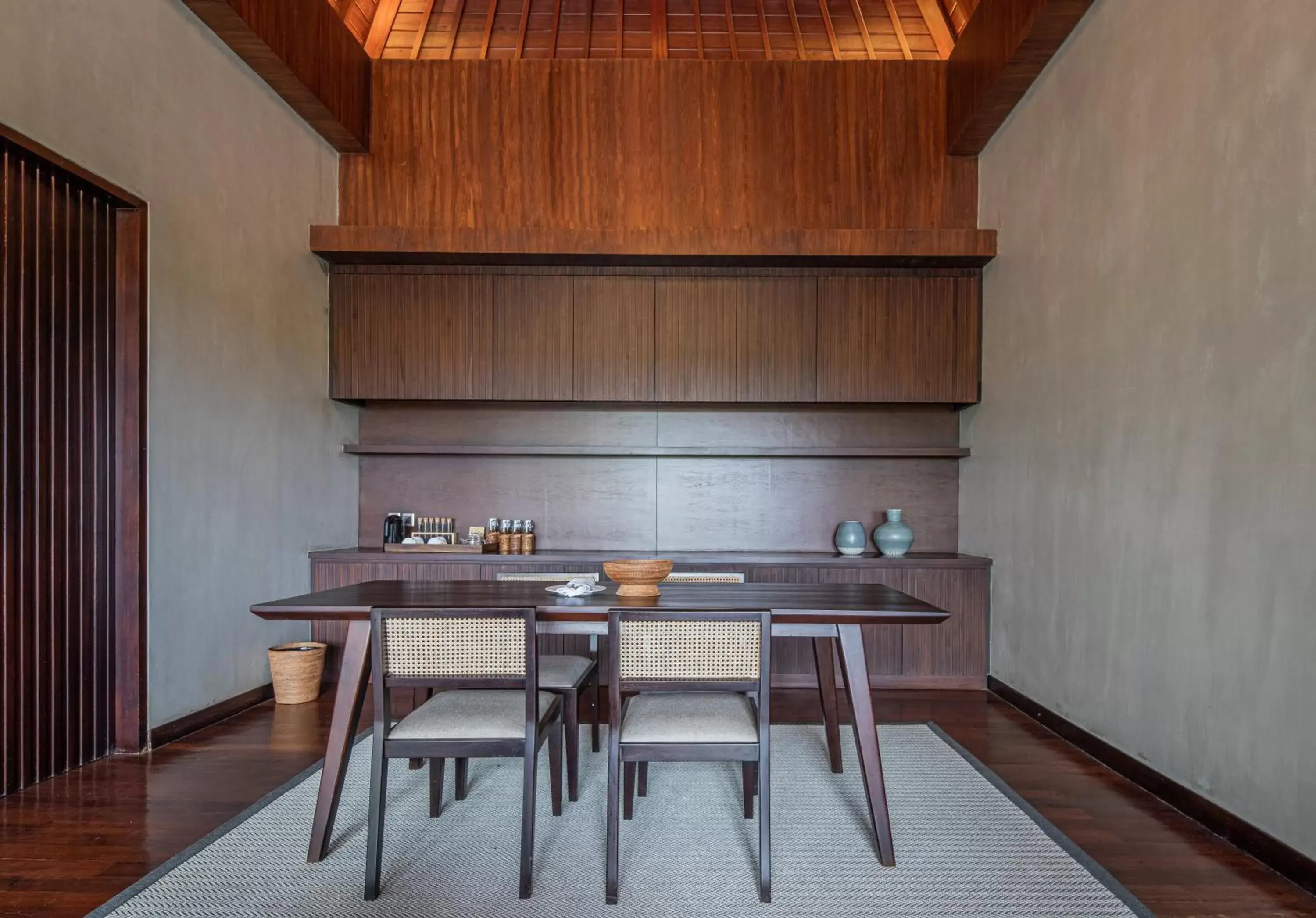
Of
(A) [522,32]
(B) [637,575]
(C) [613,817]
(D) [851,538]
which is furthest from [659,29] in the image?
(C) [613,817]

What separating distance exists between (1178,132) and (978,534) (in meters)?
2.43

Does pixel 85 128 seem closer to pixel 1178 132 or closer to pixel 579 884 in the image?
pixel 579 884

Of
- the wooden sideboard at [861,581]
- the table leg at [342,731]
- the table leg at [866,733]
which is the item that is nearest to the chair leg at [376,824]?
the table leg at [342,731]

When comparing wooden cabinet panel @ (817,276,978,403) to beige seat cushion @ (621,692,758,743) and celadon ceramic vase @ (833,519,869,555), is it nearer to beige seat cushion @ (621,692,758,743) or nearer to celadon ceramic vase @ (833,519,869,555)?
celadon ceramic vase @ (833,519,869,555)

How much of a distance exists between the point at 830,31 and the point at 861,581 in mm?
3645

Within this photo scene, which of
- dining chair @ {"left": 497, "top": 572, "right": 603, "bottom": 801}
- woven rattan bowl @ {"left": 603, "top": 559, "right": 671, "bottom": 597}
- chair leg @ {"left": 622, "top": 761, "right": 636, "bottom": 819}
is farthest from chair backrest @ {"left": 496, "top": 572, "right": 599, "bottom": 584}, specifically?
chair leg @ {"left": 622, "top": 761, "right": 636, "bottom": 819}

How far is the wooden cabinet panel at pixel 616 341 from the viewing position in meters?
4.61

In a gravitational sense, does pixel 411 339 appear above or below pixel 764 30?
below

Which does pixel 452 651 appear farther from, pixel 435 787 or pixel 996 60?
pixel 996 60

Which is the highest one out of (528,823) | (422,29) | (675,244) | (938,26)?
(422,29)

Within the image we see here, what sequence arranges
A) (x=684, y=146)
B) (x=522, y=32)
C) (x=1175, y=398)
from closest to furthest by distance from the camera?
A: (x=1175, y=398) → (x=684, y=146) → (x=522, y=32)

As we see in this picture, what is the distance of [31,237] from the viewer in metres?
2.71

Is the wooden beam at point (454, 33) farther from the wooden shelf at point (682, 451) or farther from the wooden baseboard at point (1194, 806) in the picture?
the wooden baseboard at point (1194, 806)

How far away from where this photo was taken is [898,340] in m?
4.56
